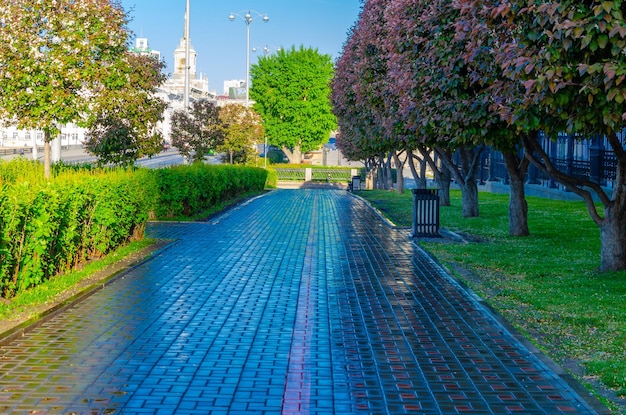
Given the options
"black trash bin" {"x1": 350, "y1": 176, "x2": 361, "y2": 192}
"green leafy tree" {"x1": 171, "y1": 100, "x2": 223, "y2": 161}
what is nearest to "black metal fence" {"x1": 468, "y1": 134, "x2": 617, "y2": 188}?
"black trash bin" {"x1": 350, "y1": 176, "x2": 361, "y2": 192}

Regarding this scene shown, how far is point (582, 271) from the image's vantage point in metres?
14.0

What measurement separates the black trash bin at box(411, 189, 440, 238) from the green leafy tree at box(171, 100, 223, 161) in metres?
24.2

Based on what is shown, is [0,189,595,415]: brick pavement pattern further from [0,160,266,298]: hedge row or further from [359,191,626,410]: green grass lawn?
[0,160,266,298]: hedge row

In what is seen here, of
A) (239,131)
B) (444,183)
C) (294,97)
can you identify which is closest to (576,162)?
(444,183)

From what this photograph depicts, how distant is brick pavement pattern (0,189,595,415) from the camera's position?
6750 millimetres

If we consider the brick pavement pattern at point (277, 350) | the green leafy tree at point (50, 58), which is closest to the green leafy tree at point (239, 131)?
the green leafy tree at point (50, 58)

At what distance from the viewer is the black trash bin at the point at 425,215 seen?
66.4 ft

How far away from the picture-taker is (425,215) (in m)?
20.4

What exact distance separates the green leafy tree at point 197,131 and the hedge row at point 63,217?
1973cm

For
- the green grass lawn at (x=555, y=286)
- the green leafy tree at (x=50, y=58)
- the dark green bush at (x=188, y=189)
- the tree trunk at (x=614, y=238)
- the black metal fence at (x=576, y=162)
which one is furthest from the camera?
the black metal fence at (x=576, y=162)

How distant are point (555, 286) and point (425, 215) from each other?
783cm

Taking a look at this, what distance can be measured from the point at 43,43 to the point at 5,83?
114 centimetres

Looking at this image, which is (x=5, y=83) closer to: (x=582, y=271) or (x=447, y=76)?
(x=447, y=76)

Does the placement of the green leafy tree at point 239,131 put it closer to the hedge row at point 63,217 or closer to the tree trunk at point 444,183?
the tree trunk at point 444,183
